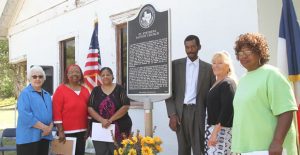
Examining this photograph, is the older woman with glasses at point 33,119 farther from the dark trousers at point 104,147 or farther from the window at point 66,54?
Result: the window at point 66,54

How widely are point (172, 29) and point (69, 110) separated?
267cm

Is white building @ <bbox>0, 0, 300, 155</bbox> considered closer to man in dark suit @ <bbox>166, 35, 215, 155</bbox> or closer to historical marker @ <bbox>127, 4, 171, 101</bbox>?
historical marker @ <bbox>127, 4, 171, 101</bbox>

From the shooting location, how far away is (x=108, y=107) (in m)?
5.43

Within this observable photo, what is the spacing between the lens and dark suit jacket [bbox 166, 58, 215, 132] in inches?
188

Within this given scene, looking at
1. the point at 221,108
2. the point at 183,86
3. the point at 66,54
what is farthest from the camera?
the point at 66,54

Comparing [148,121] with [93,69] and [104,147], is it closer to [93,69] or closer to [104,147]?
[104,147]

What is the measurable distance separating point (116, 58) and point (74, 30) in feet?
7.31

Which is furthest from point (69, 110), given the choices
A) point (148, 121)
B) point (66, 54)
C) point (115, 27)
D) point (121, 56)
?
point (66, 54)

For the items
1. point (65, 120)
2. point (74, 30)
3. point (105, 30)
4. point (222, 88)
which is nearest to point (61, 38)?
point (74, 30)

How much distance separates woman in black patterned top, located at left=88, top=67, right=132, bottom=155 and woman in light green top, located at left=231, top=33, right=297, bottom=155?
2.51 meters

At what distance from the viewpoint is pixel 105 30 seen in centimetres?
918

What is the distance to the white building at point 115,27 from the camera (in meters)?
5.80

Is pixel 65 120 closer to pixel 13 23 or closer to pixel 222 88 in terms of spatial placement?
pixel 222 88

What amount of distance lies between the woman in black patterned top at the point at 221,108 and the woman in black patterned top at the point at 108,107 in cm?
163
